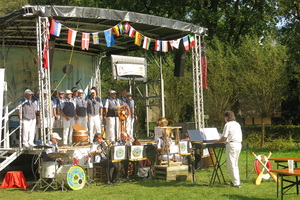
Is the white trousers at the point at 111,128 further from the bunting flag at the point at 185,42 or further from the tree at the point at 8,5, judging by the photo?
the tree at the point at 8,5

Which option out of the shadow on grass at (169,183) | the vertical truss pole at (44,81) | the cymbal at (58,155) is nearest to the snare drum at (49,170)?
the cymbal at (58,155)

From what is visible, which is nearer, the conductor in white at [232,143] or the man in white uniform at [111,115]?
the conductor in white at [232,143]

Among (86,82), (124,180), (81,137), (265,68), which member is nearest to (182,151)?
(124,180)

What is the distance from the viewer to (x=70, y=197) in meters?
8.58

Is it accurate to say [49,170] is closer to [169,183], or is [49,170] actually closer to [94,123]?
[169,183]

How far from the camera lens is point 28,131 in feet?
36.8

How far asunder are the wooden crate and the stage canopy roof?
13.5 ft

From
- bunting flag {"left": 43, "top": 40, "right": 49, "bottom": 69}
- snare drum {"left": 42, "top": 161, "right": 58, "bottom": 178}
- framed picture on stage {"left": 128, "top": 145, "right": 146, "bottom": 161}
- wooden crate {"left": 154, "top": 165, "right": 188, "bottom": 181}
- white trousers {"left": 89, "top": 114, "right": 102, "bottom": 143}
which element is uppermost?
bunting flag {"left": 43, "top": 40, "right": 49, "bottom": 69}

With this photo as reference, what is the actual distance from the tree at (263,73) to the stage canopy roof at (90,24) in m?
6.46

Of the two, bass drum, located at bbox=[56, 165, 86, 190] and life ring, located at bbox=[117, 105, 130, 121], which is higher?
life ring, located at bbox=[117, 105, 130, 121]

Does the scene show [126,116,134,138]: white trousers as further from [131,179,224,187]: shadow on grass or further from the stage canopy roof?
[131,179,224,187]: shadow on grass

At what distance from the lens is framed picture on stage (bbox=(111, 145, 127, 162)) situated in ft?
33.2

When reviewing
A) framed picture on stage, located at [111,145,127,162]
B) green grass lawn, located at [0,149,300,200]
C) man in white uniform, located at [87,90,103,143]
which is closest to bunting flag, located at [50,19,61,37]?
man in white uniform, located at [87,90,103,143]

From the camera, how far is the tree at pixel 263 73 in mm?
19891
